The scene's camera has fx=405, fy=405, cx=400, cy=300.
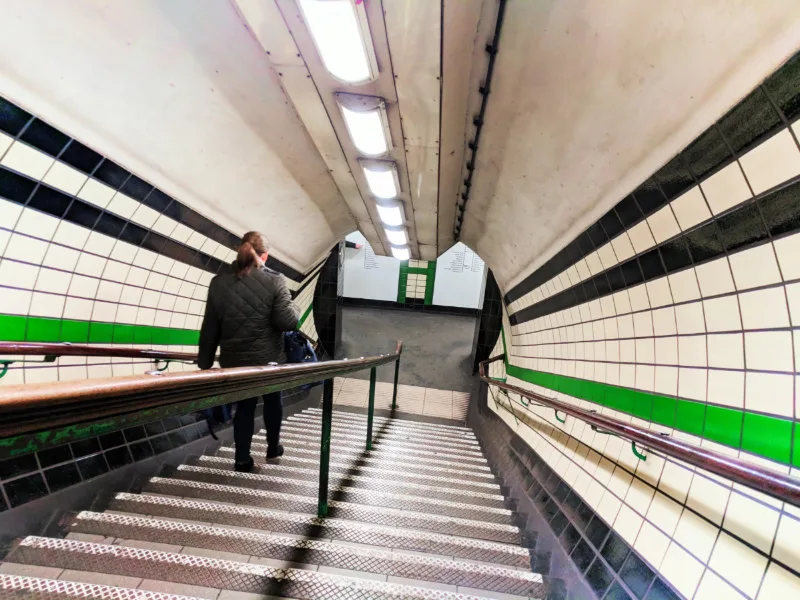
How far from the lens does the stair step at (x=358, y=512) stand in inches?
78.0

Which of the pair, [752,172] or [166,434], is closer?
[752,172]

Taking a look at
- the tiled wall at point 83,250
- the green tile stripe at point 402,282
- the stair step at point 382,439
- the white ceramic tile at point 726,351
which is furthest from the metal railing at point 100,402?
the green tile stripe at point 402,282

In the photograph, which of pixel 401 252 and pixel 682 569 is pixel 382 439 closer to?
pixel 682 569

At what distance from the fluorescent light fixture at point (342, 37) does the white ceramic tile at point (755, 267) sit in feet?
5.35

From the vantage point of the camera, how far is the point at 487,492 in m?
2.77

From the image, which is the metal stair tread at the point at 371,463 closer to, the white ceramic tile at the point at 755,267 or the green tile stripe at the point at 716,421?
the green tile stripe at the point at 716,421

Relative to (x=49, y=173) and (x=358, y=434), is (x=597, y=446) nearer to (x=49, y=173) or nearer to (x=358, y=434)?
(x=358, y=434)

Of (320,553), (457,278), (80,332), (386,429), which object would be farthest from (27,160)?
(457,278)

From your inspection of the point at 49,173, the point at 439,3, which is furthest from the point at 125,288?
the point at 439,3

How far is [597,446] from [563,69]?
75.5 inches

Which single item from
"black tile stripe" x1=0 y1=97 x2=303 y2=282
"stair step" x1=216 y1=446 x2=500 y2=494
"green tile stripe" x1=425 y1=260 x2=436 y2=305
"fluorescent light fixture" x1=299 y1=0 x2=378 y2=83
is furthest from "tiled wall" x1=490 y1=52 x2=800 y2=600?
"green tile stripe" x1=425 y1=260 x2=436 y2=305

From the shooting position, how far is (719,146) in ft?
4.70

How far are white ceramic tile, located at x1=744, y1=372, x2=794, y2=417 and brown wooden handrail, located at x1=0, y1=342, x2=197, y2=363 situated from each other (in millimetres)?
2963

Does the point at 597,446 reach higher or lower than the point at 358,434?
higher
